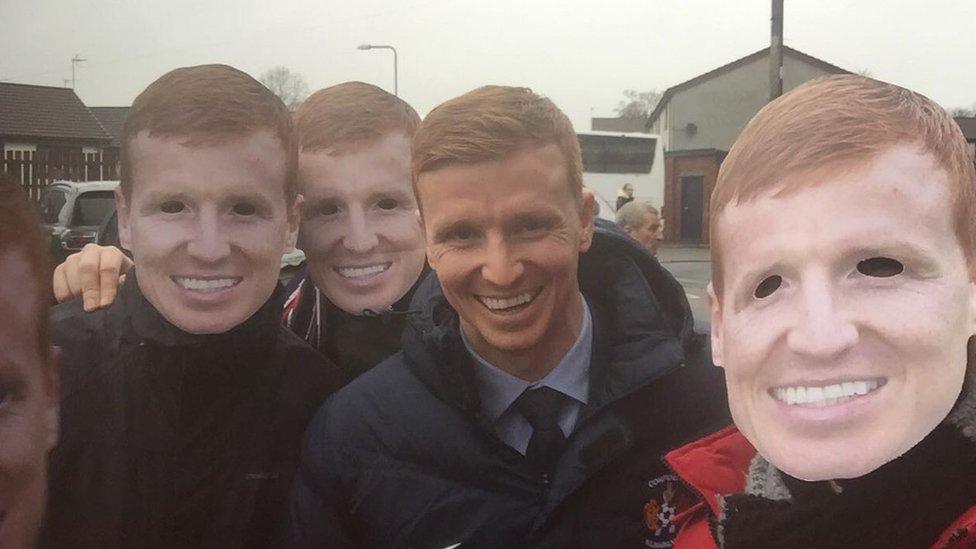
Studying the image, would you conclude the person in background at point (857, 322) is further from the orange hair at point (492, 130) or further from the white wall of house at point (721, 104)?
the orange hair at point (492, 130)

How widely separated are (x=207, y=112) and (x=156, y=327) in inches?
17.5

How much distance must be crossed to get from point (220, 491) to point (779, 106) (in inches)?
52.9

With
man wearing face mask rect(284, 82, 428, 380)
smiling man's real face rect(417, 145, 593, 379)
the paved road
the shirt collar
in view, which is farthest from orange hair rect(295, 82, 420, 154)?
the paved road

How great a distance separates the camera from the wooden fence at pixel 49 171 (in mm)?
1880

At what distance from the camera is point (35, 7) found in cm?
204

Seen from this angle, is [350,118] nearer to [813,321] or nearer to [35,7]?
[35,7]

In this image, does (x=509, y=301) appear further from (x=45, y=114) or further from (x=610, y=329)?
(x=45, y=114)

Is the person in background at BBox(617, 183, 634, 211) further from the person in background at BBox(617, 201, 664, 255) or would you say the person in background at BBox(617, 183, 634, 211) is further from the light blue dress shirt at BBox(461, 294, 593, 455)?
the light blue dress shirt at BBox(461, 294, 593, 455)

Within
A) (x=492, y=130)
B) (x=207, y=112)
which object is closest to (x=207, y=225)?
(x=207, y=112)

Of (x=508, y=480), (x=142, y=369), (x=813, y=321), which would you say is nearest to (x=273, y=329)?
(x=142, y=369)

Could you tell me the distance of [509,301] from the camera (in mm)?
1919

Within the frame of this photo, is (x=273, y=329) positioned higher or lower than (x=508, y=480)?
higher

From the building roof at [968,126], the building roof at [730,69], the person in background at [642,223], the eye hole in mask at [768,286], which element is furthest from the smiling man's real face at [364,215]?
the building roof at [968,126]

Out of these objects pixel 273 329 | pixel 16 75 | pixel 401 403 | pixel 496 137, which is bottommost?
pixel 401 403
